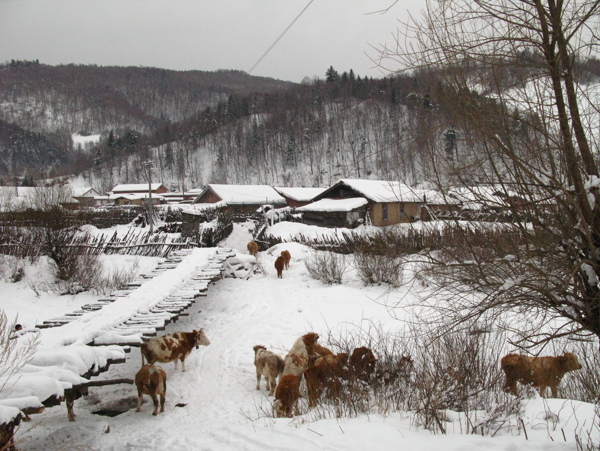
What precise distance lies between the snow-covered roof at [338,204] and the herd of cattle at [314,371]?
2849cm

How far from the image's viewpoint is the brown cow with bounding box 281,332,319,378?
242 inches

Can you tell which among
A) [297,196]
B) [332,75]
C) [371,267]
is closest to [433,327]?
[371,267]

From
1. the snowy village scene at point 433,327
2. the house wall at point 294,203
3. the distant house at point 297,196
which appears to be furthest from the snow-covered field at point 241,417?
the house wall at point 294,203

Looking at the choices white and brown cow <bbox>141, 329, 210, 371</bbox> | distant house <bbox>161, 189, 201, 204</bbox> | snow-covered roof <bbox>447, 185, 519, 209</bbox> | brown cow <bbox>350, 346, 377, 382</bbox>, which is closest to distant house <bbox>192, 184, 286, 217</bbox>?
distant house <bbox>161, 189, 201, 204</bbox>

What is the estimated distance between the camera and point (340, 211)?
35.4 metres

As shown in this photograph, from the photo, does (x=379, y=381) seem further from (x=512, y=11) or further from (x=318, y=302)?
(x=318, y=302)

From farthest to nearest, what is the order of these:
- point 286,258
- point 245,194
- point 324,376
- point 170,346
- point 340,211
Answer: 1. point 245,194
2. point 340,211
3. point 286,258
4. point 170,346
5. point 324,376

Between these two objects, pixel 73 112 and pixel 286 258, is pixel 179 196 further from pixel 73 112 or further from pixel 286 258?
pixel 73 112

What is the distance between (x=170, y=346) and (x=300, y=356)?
93.5 inches

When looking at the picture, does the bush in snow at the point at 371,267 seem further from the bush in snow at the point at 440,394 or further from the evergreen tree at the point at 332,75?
the evergreen tree at the point at 332,75

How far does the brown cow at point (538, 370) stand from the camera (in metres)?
5.17

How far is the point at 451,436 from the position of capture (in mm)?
3990

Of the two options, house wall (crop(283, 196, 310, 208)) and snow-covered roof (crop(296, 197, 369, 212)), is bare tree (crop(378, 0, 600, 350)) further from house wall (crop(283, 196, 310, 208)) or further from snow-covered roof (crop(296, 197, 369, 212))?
house wall (crop(283, 196, 310, 208))

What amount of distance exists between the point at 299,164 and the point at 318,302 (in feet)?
273
